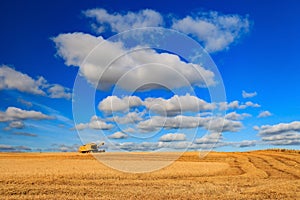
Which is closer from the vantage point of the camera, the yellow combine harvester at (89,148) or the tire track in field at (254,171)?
the tire track in field at (254,171)

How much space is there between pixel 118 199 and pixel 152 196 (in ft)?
6.80

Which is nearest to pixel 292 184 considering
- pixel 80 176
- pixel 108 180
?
pixel 108 180

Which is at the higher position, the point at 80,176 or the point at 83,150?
the point at 83,150

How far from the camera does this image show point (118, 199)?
18453mm

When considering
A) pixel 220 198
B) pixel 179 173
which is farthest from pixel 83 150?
pixel 220 198

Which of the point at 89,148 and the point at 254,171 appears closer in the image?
the point at 254,171

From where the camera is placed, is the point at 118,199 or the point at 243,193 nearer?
the point at 118,199

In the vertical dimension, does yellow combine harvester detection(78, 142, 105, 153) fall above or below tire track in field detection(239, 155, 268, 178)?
above

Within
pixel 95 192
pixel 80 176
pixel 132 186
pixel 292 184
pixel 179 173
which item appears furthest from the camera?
pixel 179 173

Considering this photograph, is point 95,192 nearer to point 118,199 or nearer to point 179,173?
point 118,199

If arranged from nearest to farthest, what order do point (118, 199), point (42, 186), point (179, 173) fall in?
1. point (118, 199)
2. point (42, 186)
3. point (179, 173)

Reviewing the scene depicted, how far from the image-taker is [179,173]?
3114 centimetres

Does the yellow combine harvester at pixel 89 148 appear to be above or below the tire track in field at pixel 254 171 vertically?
above

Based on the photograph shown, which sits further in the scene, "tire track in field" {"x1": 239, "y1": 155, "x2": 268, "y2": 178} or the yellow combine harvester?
the yellow combine harvester
